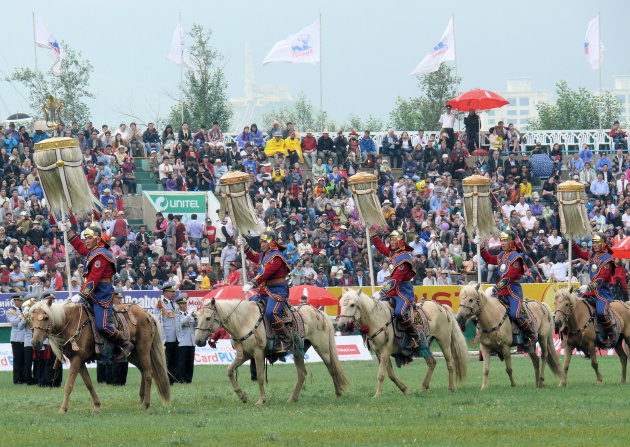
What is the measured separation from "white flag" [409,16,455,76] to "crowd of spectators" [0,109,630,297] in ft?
13.3

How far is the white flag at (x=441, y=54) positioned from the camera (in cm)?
4484

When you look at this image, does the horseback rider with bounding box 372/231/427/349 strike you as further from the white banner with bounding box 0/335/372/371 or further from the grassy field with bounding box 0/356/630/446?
the white banner with bounding box 0/335/372/371

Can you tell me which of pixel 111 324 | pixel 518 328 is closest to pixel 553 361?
pixel 518 328

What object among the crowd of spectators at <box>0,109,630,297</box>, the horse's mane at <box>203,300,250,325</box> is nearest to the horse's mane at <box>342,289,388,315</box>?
the horse's mane at <box>203,300,250,325</box>

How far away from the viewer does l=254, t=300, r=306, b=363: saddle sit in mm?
18172

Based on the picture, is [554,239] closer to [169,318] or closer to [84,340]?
[169,318]

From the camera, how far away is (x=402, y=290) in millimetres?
Result: 19547

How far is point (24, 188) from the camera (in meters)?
34.2

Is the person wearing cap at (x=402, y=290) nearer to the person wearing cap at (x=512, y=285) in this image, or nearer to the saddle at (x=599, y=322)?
the person wearing cap at (x=512, y=285)

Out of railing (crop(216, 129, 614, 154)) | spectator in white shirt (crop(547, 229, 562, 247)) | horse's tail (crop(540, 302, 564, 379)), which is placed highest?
railing (crop(216, 129, 614, 154))

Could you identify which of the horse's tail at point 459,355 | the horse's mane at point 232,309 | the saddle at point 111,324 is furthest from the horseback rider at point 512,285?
the saddle at point 111,324

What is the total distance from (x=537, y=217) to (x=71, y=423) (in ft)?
81.1

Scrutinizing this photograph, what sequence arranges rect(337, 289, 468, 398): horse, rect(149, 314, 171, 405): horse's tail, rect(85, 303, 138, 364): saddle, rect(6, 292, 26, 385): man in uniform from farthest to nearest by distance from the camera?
rect(6, 292, 26, 385): man in uniform
rect(337, 289, 468, 398): horse
rect(149, 314, 171, 405): horse's tail
rect(85, 303, 138, 364): saddle

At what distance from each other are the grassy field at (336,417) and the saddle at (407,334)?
754 millimetres
